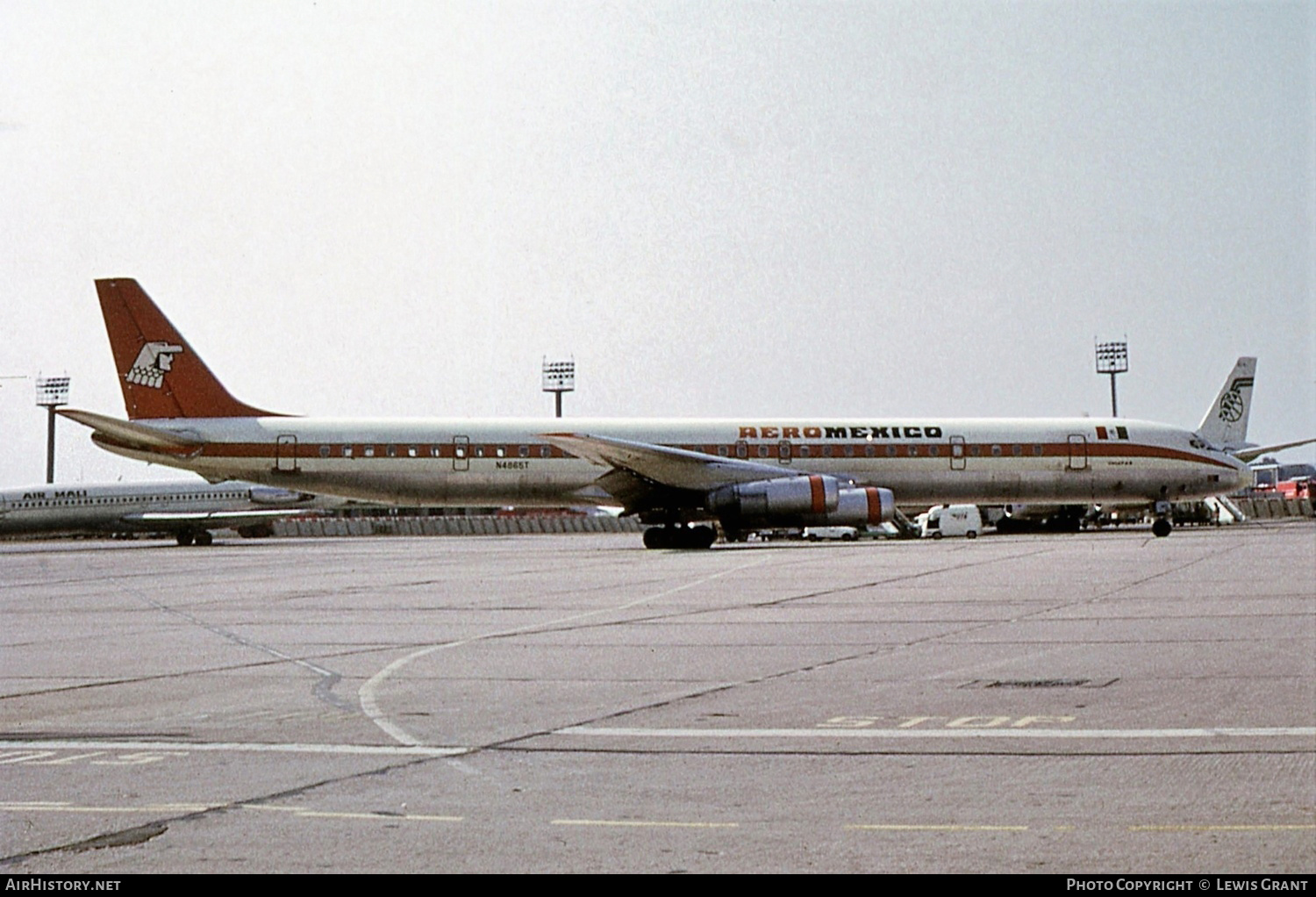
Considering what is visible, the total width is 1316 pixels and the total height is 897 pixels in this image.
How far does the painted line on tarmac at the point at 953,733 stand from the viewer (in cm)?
699

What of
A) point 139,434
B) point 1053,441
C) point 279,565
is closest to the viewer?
point 279,565

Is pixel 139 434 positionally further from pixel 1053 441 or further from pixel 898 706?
pixel 898 706

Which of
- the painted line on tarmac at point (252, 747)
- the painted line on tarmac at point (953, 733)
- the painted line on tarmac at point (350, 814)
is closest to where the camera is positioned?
the painted line on tarmac at point (350, 814)

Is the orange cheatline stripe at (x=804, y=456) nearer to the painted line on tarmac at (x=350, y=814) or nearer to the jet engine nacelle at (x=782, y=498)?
the jet engine nacelle at (x=782, y=498)

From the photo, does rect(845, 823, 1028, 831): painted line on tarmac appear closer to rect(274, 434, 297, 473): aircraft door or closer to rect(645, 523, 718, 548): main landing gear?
rect(645, 523, 718, 548): main landing gear

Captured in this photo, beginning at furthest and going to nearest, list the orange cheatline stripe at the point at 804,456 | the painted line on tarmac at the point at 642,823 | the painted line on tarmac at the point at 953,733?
the orange cheatline stripe at the point at 804,456 < the painted line on tarmac at the point at 953,733 < the painted line on tarmac at the point at 642,823

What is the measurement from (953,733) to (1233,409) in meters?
44.9

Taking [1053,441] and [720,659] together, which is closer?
[720,659]

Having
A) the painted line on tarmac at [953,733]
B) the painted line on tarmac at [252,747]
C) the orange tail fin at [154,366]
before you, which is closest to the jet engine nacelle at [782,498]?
the orange tail fin at [154,366]

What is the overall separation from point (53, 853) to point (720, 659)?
20.3 feet

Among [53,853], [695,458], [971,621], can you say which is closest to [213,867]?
[53,853]

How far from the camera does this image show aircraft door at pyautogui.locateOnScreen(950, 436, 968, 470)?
3656 centimetres

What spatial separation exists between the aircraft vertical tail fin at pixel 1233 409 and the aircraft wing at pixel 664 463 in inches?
834

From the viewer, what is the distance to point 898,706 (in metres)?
8.11
